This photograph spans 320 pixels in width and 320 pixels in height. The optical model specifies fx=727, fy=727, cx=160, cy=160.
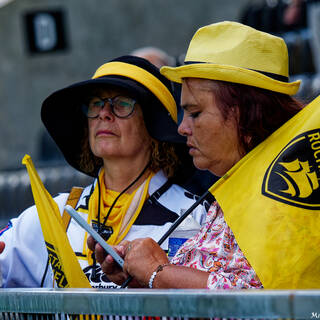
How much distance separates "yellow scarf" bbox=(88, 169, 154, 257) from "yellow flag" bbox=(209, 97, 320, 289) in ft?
3.07

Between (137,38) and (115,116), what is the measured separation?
10.9 m

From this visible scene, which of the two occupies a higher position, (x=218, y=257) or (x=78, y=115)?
(x=78, y=115)

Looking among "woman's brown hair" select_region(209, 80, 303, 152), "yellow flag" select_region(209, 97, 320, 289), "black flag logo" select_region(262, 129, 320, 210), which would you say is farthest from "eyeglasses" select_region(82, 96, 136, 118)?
"black flag logo" select_region(262, 129, 320, 210)

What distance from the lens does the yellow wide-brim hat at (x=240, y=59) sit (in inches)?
86.6

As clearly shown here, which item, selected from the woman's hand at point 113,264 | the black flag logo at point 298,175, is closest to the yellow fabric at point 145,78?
the woman's hand at point 113,264

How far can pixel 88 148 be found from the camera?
3441 millimetres

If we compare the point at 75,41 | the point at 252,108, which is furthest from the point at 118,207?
the point at 75,41

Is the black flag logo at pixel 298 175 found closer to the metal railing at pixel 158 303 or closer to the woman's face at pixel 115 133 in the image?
the metal railing at pixel 158 303

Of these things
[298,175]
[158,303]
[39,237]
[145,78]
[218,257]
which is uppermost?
[145,78]

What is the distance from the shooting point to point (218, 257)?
2.13m

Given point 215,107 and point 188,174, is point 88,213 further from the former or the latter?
point 215,107

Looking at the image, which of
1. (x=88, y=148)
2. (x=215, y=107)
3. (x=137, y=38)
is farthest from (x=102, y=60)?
(x=215, y=107)

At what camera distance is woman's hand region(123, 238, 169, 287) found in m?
2.14

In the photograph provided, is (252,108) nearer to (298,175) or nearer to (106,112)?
(298,175)
